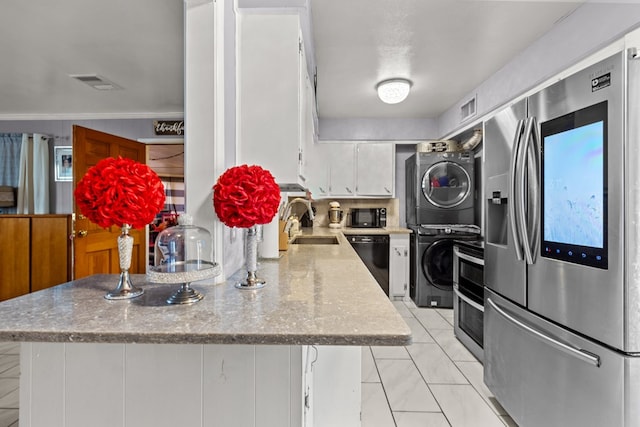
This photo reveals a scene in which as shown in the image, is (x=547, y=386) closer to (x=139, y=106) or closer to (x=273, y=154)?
(x=273, y=154)

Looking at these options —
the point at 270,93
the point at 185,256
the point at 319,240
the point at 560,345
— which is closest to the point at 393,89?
the point at 319,240

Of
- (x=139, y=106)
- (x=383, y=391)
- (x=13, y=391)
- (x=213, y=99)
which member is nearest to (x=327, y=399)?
(x=383, y=391)

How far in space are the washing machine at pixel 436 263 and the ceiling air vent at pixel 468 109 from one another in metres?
1.28

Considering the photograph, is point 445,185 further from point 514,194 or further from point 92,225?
point 92,225

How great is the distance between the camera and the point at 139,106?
13.5 feet

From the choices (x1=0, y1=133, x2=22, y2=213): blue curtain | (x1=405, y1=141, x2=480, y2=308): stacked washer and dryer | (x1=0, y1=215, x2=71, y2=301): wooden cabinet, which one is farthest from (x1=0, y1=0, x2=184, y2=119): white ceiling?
(x1=405, y1=141, x2=480, y2=308): stacked washer and dryer

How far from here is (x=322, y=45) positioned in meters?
2.65

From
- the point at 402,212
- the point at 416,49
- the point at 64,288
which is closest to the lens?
the point at 64,288

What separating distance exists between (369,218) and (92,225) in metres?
3.32

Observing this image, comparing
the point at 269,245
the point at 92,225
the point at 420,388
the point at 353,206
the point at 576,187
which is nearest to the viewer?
the point at 576,187

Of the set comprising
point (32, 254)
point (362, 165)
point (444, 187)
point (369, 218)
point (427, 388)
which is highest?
point (362, 165)

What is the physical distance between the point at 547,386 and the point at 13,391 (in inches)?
127

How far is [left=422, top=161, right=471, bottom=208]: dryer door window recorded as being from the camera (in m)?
4.06

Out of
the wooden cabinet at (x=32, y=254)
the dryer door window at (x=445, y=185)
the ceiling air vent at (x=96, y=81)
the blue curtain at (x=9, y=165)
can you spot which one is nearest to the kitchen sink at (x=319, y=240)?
the dryer door window at (x=445, y=185)
